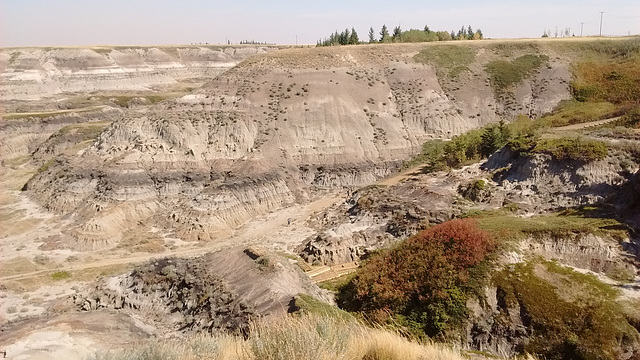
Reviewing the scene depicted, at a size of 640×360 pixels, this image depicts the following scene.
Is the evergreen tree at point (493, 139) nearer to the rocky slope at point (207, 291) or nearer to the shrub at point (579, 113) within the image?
the shrub at point (579, 113)

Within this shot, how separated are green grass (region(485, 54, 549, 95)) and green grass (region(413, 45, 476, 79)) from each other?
3.78m

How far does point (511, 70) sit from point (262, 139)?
4207 centimetres

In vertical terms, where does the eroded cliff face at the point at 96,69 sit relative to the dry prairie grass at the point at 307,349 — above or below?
above

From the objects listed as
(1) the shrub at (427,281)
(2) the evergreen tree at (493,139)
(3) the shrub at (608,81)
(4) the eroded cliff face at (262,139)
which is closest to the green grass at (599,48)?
(3) the shrub at (608,81)

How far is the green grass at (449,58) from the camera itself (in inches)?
2766

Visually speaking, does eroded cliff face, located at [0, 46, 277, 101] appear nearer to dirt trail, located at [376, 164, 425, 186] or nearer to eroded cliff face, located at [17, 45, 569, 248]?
eroded cliff face, located at [17, 45, 569, 248]

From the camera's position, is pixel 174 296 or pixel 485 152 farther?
pixel 485 152

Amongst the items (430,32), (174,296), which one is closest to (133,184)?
(174,296)

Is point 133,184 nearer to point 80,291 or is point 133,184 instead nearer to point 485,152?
point 80,291

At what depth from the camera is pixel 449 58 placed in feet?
237

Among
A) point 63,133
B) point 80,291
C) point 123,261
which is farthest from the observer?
point 63,133

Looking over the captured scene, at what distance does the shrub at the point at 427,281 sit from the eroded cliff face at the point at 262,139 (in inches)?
900

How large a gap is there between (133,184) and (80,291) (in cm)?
1591

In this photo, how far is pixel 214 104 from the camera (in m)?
58.0
